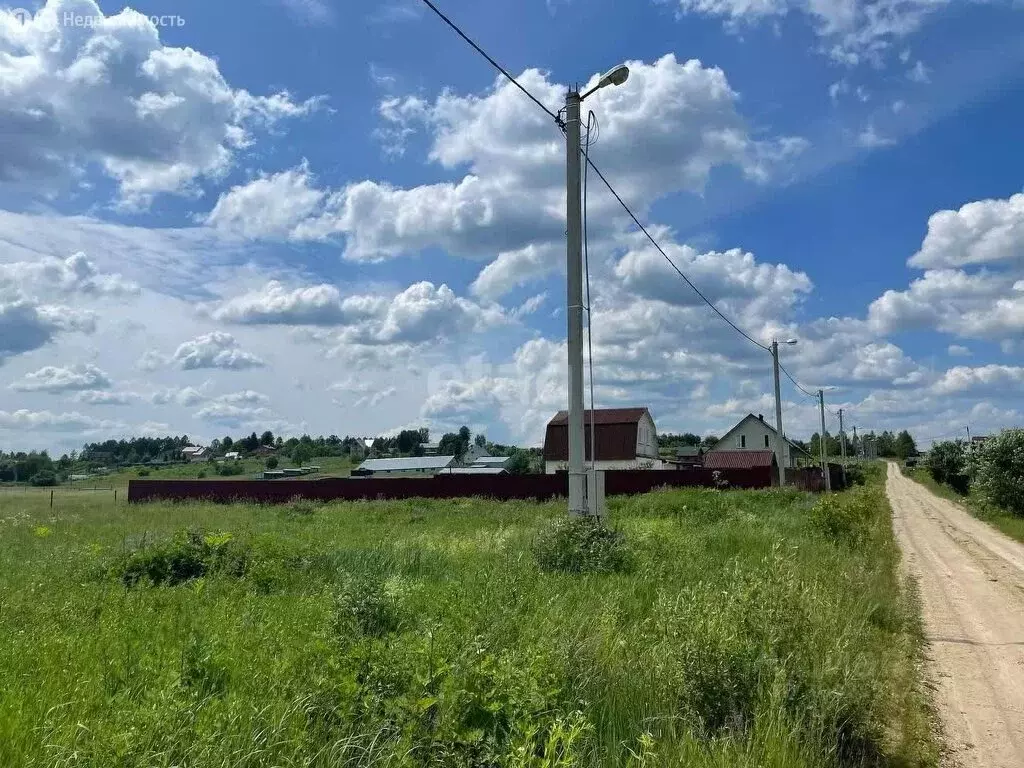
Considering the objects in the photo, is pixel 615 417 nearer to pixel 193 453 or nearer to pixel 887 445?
pixel 193 453

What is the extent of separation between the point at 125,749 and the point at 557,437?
5065cm

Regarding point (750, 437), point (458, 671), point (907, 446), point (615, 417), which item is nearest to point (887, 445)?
point (907, 446)

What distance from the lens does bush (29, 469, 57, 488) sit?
6669cm

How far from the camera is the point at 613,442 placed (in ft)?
176

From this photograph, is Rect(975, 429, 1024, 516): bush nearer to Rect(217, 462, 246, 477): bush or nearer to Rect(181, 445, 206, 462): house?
Rect(217, 462, 246, 477): bush

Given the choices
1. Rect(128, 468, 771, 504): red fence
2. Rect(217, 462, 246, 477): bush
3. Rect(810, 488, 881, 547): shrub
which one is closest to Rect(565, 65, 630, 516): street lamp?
Rect(810, 488, 881, 547): shrub

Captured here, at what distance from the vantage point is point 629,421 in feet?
177

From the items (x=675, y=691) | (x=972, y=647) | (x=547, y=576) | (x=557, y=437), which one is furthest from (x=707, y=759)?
(x=557, y=437)

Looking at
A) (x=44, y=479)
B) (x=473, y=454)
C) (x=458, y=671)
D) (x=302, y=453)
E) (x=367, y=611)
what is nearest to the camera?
(x=458, y=671)

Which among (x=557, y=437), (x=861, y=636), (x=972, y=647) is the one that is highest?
(x=557, y=437)

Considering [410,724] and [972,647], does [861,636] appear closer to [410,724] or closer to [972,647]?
[972,647]

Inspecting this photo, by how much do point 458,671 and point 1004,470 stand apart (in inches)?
1239

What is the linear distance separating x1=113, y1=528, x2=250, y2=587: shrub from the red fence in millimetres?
21791

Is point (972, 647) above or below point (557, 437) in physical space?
below
